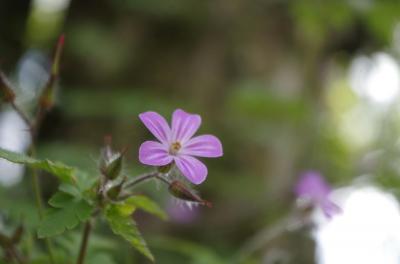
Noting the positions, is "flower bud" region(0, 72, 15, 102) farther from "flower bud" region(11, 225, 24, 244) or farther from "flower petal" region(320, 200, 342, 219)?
"flower petal" region(320, 200, 342, 219)

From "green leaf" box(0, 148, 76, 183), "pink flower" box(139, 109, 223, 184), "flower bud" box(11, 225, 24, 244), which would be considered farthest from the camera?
"flower bud" box(11, 225, 24, 244)

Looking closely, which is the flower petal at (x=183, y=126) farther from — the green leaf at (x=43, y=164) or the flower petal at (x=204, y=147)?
the green leaf at (x=43, y=164)

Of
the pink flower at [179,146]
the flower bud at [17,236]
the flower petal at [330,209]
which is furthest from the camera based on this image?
the flower petal at [330,209]

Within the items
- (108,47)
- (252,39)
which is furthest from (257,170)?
(108,47)

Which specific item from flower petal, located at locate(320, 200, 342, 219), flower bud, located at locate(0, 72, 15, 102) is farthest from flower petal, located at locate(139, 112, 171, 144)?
flower petal, located at locate(320, 200, 342, 219)

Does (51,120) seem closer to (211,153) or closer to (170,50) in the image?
(170,50)

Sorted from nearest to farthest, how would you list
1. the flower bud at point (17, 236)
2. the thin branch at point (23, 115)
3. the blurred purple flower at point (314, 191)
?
the flower bud at point (17, 236)
the thin branch at point (23, 115)
the blurred purple flower at point (314, 191)

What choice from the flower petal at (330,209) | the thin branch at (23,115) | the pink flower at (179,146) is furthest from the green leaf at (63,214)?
the flower petal at (330,209)
